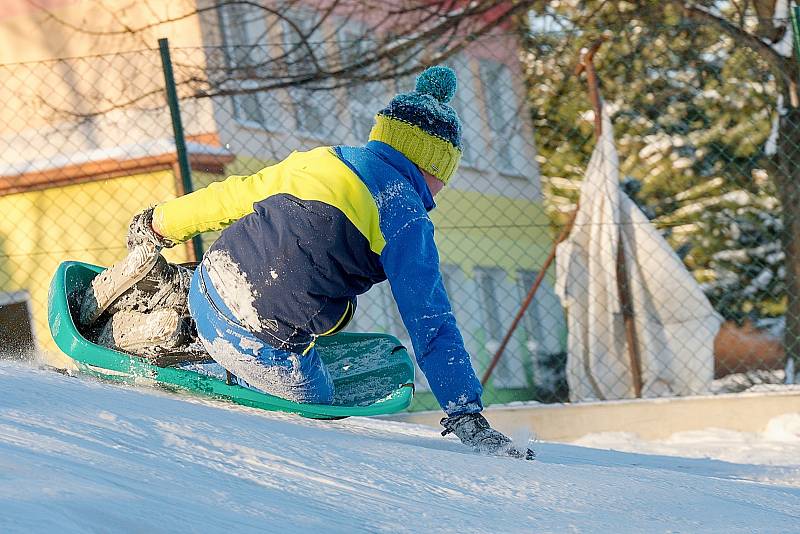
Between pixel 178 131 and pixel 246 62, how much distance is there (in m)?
2.87

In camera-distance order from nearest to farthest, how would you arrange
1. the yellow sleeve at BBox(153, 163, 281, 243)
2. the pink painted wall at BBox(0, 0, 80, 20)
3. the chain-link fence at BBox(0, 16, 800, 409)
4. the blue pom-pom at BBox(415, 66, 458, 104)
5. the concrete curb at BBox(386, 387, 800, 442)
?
the yellow sleeve at BBox(153, 163, 281, 243) < the blue pom-pom at BBox(415, 66, 458, 104) < the concrete curb at BBox(386, 387, 800, 442) < the chain-link fence at BBox(0, 16, 800, 409) < the pink painted wall at BBox(0, 0, 80, 20)

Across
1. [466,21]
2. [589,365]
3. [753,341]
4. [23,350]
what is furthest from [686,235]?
[23,350]

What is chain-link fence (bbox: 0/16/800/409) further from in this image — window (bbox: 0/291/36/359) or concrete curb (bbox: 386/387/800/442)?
concrete curb (bbox: 386/387/800/442)

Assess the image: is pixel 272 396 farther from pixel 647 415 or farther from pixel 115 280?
pixel 647 415

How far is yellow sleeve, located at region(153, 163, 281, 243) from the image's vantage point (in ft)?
10.8

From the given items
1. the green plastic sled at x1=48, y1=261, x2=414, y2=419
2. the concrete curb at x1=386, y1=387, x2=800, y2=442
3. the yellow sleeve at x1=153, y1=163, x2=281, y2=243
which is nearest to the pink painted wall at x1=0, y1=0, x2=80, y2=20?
the concrete curb at x1=386, y1=387, x2=800, y2=442

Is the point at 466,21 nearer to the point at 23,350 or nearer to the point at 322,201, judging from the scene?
the point at 23,350

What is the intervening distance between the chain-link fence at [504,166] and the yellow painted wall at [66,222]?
0.03 m

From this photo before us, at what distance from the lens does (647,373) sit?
7.04 meters

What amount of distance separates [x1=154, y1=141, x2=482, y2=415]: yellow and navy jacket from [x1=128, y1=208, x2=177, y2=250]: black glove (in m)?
0.29

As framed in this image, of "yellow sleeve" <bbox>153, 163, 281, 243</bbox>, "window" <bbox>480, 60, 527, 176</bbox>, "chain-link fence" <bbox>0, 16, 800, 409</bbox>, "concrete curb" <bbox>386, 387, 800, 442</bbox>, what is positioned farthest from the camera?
"window" <bbox>480, 60, 527, 176</bbox>

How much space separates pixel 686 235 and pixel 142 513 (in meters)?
12.5

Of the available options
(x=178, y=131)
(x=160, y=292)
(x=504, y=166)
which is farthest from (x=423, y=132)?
(x=504, y=166)

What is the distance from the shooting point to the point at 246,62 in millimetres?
8570
